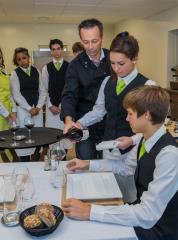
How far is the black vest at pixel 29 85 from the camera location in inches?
175

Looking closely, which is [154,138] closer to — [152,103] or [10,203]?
[152,103]

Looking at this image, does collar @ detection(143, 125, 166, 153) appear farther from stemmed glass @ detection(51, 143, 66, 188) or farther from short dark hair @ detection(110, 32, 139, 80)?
short dark hair @ detection(110, 32, 139, 80)

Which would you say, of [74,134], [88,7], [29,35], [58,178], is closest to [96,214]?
[58,178]

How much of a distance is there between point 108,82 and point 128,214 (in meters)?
1.07

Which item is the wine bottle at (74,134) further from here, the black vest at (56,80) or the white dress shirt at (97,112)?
the black vest at (56,80)

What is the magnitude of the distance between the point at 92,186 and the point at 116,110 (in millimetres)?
652

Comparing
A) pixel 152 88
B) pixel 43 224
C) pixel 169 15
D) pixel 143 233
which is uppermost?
pixel 169 15

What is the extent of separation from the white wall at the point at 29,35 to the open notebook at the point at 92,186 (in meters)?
8.87

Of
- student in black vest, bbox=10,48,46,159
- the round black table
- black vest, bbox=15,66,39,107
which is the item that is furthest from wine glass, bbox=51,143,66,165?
black vest, bbox=15,66,39,107

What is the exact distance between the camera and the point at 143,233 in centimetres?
141

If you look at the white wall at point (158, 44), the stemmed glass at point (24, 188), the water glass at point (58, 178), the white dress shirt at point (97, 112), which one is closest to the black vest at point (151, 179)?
the water glass at point (58, 178)

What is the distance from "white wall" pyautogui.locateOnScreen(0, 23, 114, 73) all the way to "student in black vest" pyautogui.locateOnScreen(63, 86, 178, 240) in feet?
29.7

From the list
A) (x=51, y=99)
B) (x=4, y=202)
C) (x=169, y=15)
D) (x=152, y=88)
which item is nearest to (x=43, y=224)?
(x=4, y=202)

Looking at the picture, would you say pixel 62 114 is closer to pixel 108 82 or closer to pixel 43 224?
pixel 108 82
